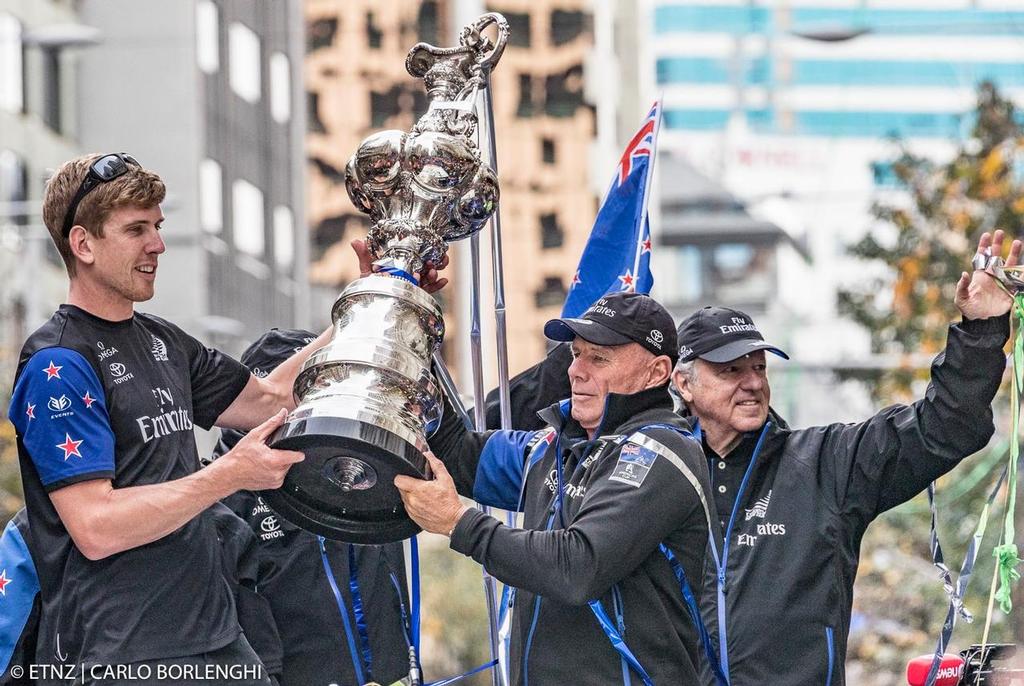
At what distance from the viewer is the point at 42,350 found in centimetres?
477

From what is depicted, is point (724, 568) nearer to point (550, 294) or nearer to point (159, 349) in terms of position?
point (159, 349)

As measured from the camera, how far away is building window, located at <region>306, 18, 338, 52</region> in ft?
108

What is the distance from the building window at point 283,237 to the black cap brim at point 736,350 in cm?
2214

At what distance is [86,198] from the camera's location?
4.88 m

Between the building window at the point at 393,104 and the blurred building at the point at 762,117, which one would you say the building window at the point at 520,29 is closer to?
the blurred building at the point at 762,117

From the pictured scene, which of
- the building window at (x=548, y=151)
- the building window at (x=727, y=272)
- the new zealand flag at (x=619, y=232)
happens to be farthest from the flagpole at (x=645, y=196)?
the building window at (x=727, y=272)

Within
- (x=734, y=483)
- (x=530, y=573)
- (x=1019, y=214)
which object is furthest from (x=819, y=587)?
(x=1019, y=214)

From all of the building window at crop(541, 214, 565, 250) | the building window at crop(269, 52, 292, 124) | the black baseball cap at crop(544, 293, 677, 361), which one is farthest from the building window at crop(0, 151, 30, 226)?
the black baseball cap at crop(544, 293, 677, 361)

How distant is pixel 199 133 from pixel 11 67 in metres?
2.94

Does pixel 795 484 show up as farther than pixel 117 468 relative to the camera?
Yes

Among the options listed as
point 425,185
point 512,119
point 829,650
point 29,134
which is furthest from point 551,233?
point 425,185

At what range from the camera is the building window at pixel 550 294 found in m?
33.9

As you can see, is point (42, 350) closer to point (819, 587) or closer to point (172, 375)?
point (172, 375)

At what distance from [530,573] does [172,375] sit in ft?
4.21
